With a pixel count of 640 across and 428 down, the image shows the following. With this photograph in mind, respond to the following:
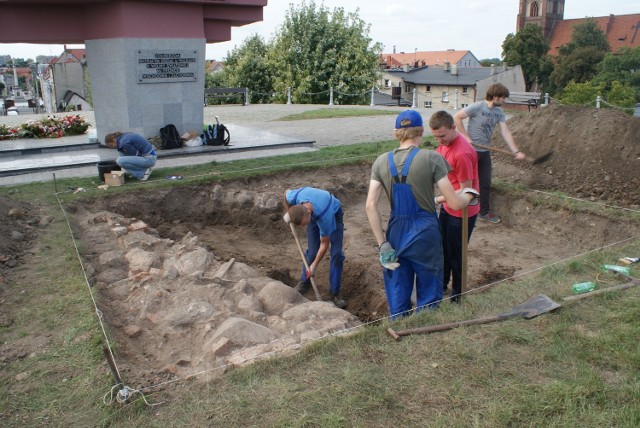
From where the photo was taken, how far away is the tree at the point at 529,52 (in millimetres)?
54903

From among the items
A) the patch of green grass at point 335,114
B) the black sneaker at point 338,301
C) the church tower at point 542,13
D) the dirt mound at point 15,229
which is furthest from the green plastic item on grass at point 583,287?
the church tower at point 542,13

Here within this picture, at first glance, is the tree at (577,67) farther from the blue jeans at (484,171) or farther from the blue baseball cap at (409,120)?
the blue baseball cap at (409,120)

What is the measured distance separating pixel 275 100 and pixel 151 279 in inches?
909

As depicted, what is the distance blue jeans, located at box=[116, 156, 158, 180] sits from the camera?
342 inches

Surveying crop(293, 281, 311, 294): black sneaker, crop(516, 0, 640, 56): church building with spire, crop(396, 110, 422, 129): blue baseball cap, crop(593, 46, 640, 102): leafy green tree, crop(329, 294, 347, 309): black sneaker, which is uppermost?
crop(516, 0, 640, 56): church building with spire

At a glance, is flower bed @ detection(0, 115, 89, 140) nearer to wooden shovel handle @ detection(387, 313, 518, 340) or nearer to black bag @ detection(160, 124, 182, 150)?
black bag @ detection(160, 124, 182, 150)

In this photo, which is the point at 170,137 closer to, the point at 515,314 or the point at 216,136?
the point at 216,136

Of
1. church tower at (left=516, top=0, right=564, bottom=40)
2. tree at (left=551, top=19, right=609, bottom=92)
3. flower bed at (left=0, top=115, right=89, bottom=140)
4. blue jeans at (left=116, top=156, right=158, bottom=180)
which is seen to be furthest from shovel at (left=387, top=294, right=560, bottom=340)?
church tower at (left=516, top=0, right=564, bottom=40)

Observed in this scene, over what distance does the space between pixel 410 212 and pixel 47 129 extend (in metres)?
11.9

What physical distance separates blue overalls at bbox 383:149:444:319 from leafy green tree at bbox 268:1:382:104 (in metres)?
22.7

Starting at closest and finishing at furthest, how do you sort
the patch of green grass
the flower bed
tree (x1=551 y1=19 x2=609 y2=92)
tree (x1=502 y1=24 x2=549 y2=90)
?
1. the flower bed
2. the patch of green grass
3. tree (x1=551 y1=19 x2=609 y2=92)
4. tree (x1=502 y1=24 x2=549 y2=90)

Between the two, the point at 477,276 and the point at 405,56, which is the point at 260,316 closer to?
the point at 477,276

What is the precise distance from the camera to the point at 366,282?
623 centimetres

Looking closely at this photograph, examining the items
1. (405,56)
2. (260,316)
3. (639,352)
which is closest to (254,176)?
(260,316)
